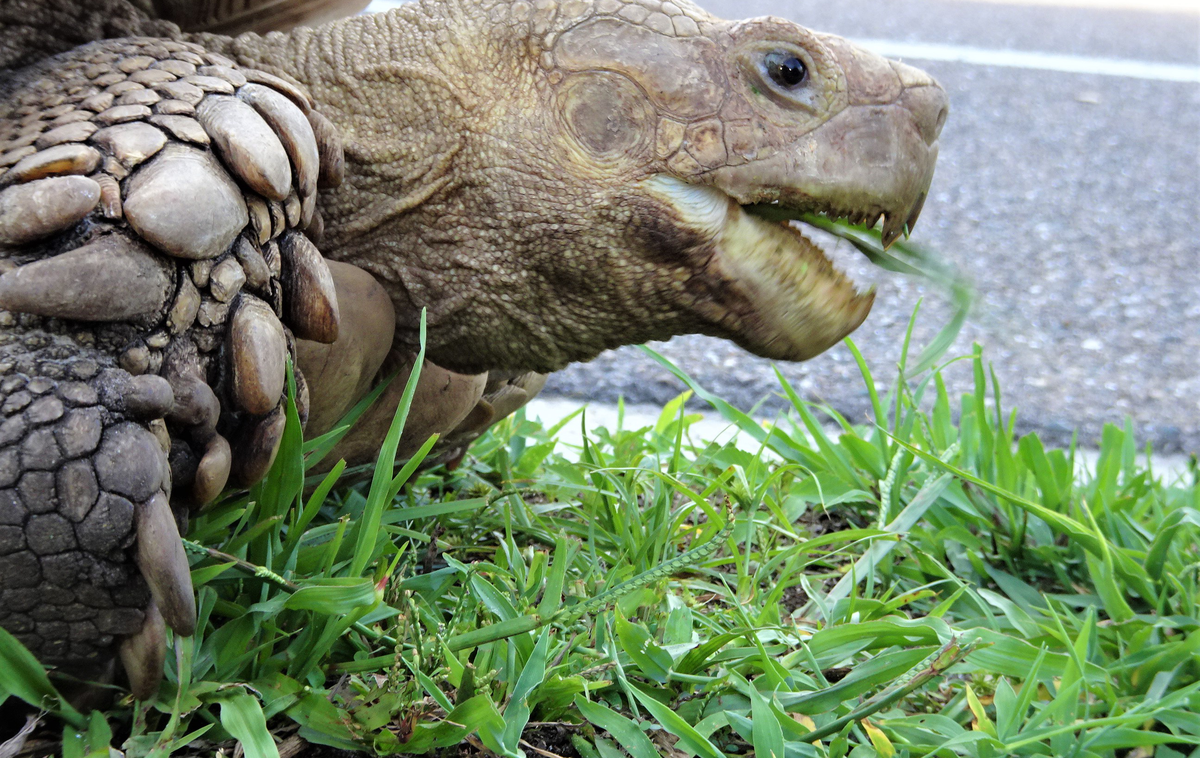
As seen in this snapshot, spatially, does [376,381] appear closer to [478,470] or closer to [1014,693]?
[478,470]

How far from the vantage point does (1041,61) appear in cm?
497

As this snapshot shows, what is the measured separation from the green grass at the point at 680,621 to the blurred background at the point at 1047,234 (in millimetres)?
461

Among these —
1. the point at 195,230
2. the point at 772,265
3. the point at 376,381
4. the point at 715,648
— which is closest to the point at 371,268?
the point at 376,381

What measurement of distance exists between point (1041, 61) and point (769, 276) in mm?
4593

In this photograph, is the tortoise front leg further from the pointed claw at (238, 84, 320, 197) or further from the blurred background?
the blurred background

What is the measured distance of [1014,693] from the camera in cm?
104

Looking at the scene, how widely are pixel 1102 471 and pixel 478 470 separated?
0.91m

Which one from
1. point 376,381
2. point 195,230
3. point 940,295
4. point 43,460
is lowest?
point 940,295

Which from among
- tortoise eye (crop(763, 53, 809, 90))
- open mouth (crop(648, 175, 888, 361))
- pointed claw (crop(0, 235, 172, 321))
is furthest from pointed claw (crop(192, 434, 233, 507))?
tortoise eye (crop(763, 53, 809, 90))

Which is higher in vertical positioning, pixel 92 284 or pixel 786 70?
pixel 786 70

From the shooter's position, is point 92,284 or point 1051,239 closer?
point 92,284

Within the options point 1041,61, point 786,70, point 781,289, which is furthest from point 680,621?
point 1041,61

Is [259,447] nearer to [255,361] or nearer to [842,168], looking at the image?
[255,361]

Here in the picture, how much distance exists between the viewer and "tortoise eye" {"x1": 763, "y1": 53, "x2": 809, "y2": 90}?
103 cm
